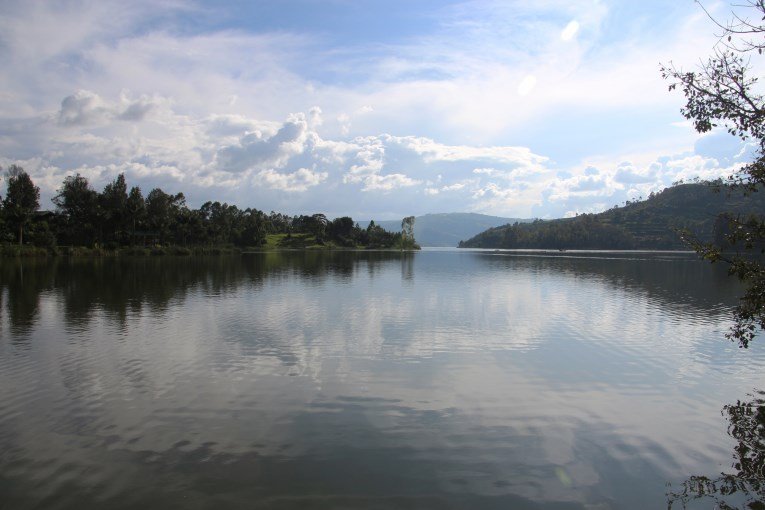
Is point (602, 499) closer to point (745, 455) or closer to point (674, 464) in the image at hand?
point (674, 464)

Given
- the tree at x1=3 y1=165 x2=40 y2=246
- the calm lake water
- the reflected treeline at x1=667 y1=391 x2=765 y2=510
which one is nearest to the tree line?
the tree at x1=3 y1=165 x2=40 y2=246

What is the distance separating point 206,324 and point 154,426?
17.4m

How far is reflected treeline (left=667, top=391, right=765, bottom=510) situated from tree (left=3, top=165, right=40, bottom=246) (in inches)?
5430

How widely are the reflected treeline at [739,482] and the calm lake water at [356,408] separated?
348 mm

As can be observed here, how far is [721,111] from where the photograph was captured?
48.5 feet

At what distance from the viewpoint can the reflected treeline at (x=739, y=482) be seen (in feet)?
35.9

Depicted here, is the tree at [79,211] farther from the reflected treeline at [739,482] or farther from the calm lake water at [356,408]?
the reflected treeline at [739,482]

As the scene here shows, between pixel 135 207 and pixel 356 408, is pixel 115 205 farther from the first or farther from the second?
pixel 356 408

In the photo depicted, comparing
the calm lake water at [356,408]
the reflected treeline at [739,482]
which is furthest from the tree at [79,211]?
the reflected treeline at [739,482]

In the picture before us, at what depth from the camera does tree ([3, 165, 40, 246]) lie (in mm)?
114062

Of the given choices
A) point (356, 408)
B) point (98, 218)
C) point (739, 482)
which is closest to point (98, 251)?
point (98, 218)

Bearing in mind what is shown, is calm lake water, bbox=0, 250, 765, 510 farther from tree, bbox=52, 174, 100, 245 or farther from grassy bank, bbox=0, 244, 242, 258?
tree, bbox=52, 174, 100, 245

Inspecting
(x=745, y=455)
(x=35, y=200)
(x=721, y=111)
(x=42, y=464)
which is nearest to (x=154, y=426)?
(x=42, y=464)

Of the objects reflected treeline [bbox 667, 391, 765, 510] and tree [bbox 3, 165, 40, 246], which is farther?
tree [bbox 3, 165, 40, 246]
